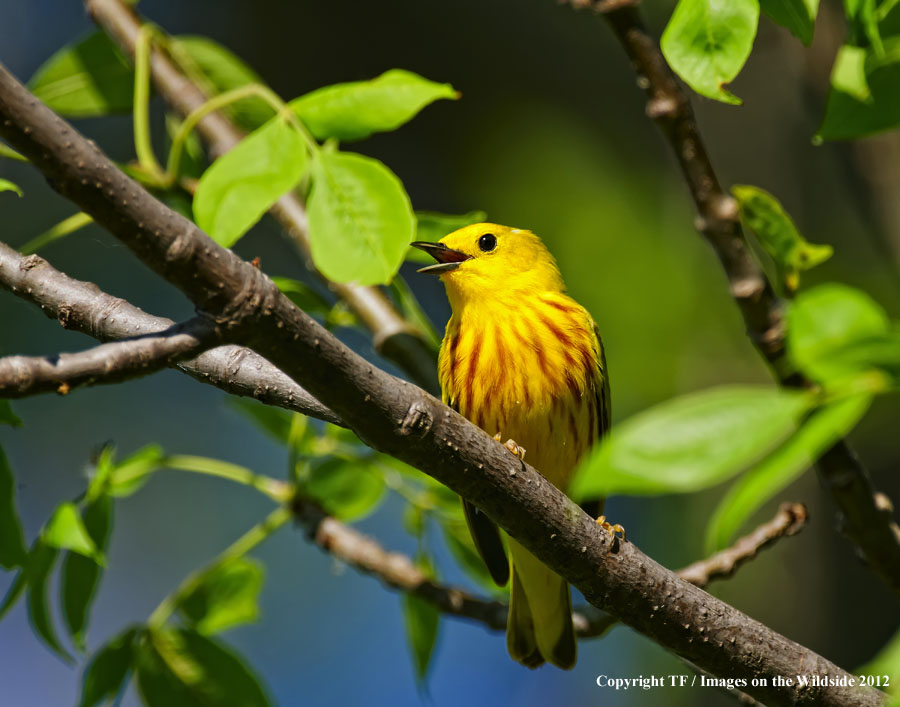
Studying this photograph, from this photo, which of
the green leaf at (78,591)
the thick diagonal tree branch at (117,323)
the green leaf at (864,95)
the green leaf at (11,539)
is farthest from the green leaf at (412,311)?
the green leaf at (864,95)

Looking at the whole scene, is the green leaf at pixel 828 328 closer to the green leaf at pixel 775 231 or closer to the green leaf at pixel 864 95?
the green leaf at pixel 864 95

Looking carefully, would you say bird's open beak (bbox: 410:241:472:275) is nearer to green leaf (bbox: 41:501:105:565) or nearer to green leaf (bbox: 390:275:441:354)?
green leaf (bbox: 390:275:441:354)

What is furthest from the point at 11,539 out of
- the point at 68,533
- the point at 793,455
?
the point at 793,455

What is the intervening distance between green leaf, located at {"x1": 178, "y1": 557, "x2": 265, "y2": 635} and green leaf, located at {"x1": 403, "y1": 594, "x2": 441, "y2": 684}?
50 cm

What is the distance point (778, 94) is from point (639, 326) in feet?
6.36

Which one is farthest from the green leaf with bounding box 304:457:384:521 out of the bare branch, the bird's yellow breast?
the bare branch

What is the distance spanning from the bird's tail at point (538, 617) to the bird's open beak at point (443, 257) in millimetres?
1141

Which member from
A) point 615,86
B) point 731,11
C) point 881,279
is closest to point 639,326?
point 881,279

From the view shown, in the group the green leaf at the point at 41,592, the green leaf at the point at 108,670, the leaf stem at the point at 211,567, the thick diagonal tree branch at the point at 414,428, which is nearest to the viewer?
the thick diagonal tree branch at the point at 414,428

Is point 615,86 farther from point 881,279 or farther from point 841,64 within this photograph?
point 841,64

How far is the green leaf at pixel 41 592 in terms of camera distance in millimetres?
2559

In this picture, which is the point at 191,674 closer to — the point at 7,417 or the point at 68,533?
the point at 68,533

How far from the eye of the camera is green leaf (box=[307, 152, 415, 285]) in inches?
80.6

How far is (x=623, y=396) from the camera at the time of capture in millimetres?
7723
